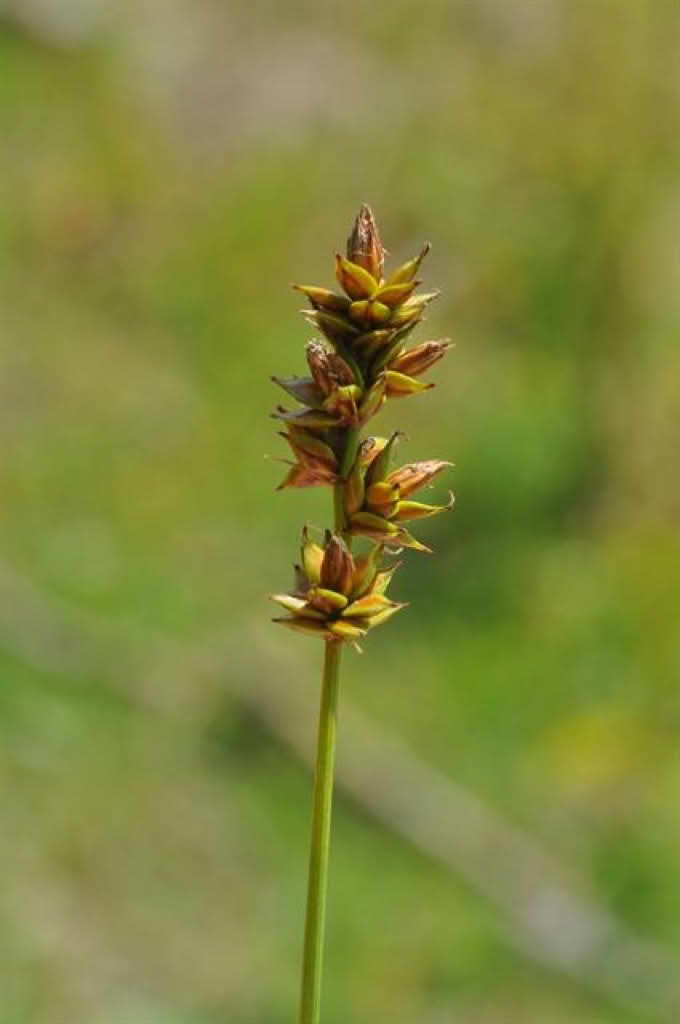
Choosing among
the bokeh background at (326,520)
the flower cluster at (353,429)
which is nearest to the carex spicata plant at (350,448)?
the flower cluster at (353,429)

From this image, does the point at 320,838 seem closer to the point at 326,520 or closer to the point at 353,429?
the point at 353,429

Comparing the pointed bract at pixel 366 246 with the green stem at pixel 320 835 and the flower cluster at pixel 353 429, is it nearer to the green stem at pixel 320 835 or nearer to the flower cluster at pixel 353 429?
the flower cluster at pixel 353 429

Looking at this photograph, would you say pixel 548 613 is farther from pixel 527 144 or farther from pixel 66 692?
pixel 527 144

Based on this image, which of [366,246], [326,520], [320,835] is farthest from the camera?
[326,520]

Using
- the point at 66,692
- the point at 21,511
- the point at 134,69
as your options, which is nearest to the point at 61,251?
the point at 134,69

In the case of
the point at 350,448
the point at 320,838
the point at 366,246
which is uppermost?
the point at 366,246

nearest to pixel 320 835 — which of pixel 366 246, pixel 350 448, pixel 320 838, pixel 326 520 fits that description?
pixel 320 838
